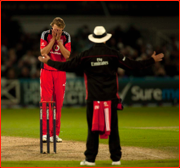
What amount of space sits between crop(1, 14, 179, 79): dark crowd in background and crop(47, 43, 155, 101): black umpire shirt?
12.1 metres

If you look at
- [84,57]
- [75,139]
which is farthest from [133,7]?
[84,57]

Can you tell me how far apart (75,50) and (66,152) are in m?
14.7

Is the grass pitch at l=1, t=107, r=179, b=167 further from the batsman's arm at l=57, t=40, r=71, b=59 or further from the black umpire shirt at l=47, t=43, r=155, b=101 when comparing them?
the batsman's arm at l=57, t=40, r=71, b=59

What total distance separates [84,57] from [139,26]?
2059 cm

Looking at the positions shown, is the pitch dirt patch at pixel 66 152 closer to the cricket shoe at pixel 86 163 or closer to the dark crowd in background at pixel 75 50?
the cricket shoe at pixel 86 163

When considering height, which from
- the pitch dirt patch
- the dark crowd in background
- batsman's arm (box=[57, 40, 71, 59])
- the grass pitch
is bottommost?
the pitch dirt patch

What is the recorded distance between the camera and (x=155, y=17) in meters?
27.1

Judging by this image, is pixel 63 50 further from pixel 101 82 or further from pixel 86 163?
pixel 86 163

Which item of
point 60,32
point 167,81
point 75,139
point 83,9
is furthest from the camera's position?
point 83,9

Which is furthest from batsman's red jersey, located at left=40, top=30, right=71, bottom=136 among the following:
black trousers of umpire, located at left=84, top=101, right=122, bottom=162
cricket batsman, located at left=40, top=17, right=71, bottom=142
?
black trousers of umpire, located at left=84, top=101, right=122, bottom=162

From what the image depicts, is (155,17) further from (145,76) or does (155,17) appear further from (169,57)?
(145,76)

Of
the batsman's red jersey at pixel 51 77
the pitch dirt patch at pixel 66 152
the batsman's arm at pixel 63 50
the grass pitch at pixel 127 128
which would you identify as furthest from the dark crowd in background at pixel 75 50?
the pitch dirt patch at pixel 66 152

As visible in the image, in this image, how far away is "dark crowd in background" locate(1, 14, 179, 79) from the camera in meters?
19.7

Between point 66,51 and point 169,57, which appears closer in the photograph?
point 66,51
